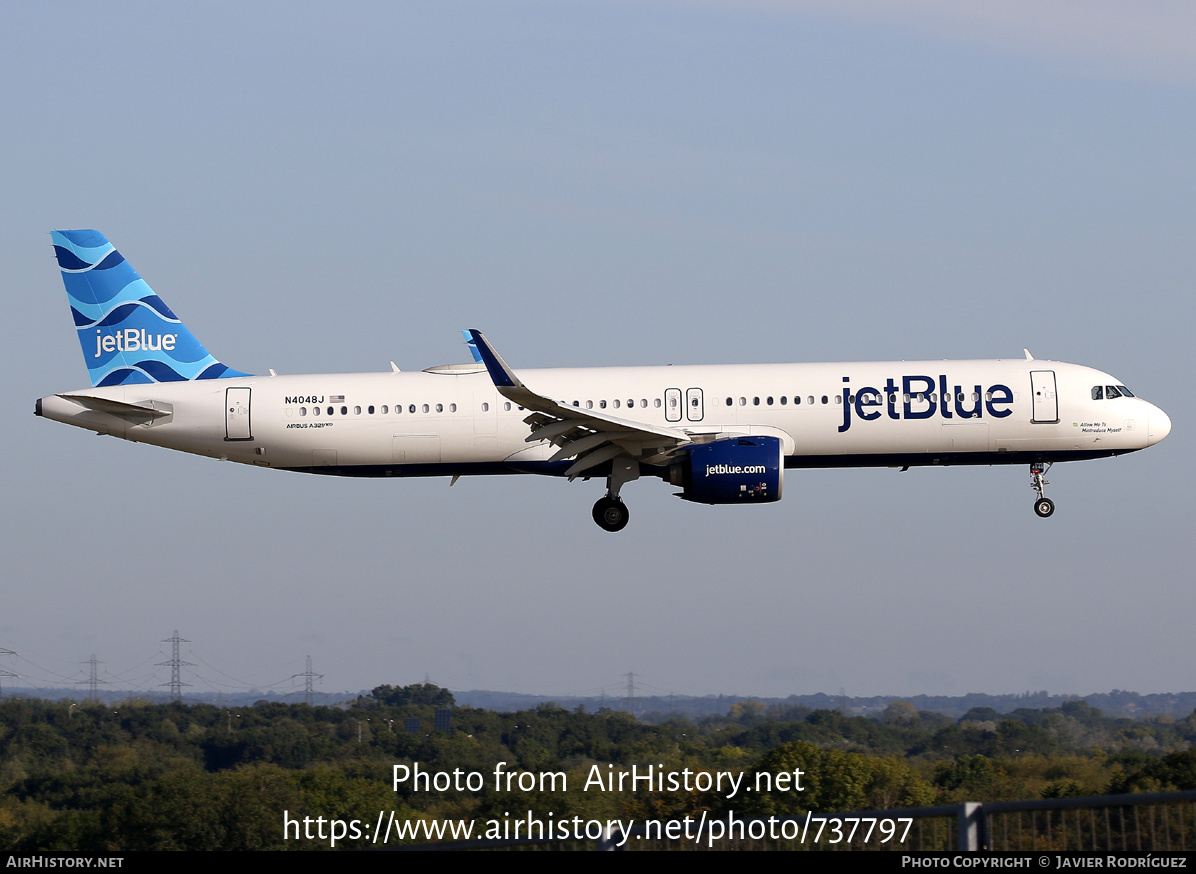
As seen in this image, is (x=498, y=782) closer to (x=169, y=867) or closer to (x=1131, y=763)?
(x=1131, y=763)

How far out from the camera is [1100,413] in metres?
36.0

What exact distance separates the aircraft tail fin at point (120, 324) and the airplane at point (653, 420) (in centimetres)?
Answer: 109

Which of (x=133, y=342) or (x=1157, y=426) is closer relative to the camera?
(x=1157, y=426)

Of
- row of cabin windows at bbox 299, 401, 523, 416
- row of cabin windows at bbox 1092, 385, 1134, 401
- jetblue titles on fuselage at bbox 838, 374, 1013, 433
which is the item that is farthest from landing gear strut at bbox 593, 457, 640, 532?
row of cabin windows at bbox 1092, 385, 1134, 401

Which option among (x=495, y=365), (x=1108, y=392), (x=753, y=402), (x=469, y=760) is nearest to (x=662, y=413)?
(x=753, y=402)

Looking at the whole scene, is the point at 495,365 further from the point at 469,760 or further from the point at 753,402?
the point at 469,760

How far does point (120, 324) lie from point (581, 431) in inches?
634

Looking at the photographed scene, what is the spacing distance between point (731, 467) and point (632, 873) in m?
23.0

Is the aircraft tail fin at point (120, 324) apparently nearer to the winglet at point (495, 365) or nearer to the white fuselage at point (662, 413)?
the white fuselage at point (662, 413)

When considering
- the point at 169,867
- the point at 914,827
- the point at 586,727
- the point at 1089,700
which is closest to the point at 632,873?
the point at 914,827

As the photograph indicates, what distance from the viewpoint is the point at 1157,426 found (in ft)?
120

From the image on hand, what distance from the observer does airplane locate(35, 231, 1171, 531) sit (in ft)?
116

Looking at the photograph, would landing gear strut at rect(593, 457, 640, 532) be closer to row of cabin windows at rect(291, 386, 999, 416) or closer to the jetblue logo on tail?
row of cabin windows at rect(291, 386, 999, 416)

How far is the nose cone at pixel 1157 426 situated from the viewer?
1435 inches
